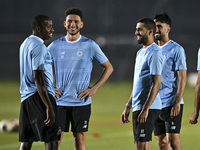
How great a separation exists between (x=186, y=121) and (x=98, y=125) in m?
2.96

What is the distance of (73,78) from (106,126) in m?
5.49

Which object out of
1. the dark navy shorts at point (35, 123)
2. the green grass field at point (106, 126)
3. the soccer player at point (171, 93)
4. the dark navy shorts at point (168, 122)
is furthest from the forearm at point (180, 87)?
the green grass field at point (106, 126)

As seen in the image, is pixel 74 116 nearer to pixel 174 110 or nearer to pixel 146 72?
pixel 146 72

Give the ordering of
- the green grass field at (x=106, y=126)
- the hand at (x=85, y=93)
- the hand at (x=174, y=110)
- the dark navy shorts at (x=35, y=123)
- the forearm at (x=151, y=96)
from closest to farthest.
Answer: the dark navy shorts at (x=35, y=123)
the forearm at (x=151, y=96)
the hand at (x=85, y=93)
the hand at (x=174, y=110)
the green grass field at (x=106, y=126)

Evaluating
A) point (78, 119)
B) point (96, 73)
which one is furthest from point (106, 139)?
point (96, 73)

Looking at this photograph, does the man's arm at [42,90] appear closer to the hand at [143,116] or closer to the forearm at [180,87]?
the hand at [143,116]

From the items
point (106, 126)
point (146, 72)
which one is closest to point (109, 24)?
point (106, 126)

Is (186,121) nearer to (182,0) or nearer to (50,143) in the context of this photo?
(50,143)

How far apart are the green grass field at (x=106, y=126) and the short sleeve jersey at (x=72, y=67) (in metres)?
2.43

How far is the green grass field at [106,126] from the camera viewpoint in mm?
7879

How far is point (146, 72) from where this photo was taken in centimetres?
485

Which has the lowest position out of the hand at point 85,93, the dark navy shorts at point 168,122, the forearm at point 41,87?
the dark navy shorts at point 168,122

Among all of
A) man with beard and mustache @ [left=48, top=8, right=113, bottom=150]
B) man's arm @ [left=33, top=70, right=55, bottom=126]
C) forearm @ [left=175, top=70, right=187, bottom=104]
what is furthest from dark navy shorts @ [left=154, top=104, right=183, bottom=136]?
man's arm @ [left=33, top=70, right=55, bottom=126]

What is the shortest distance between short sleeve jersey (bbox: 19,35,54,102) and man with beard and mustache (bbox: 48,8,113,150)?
0.71m
